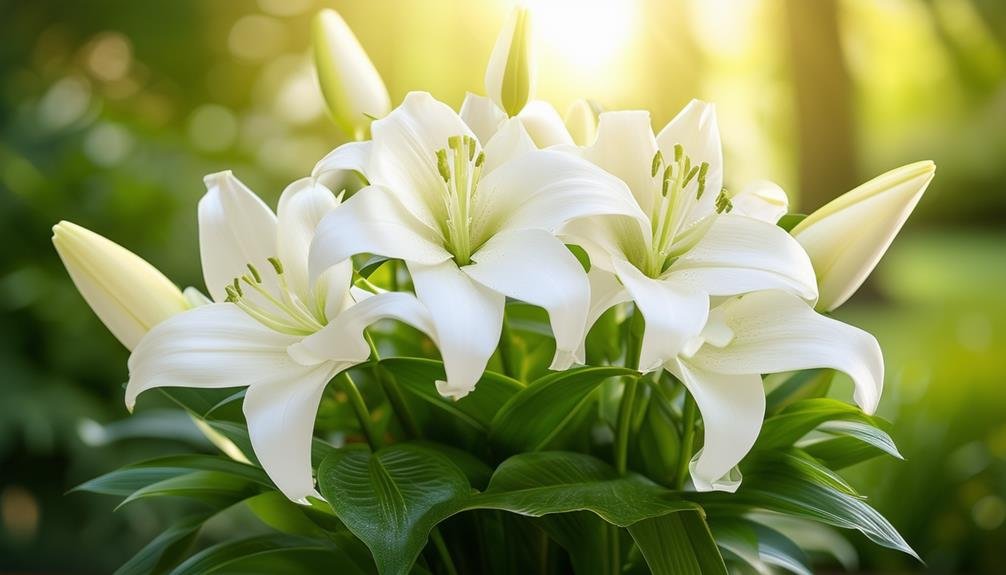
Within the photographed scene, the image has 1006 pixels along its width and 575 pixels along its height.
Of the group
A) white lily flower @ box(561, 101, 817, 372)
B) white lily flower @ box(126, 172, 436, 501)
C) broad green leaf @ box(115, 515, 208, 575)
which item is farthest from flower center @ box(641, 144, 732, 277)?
broad green leaf @ box(115, 515, 208, 575)

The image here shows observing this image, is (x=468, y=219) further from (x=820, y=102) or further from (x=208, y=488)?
(x=820, y=102)

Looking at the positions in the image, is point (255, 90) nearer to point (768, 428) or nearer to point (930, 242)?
point (768, 428)

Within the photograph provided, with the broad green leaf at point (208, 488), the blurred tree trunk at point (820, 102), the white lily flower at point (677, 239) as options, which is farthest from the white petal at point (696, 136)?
the blurred tree trunk at point (820, 102)

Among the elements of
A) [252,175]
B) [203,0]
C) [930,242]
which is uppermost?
[203,0]

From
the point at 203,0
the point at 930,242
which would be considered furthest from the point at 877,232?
the point at 930,242

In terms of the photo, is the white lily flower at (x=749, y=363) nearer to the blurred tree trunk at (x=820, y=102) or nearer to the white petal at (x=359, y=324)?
the white petal at (x=359, y=324)

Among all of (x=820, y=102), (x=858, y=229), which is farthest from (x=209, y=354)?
(x=820, y=102)

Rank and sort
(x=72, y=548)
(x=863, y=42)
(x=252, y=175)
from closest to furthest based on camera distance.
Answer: (x=72, y=548)
(x=252, y=175)
(x=863, y=42)
